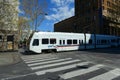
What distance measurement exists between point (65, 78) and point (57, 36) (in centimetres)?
2024

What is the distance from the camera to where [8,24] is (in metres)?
31.4

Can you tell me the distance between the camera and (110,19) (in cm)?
6869

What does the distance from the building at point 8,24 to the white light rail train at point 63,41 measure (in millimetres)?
6346

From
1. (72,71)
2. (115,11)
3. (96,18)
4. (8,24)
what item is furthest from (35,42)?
(115,11)

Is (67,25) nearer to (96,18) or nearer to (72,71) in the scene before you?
(96,18)

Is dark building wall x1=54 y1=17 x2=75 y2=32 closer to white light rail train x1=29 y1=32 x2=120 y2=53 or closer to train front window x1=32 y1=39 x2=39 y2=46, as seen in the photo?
white light rail train x1=29 y1=32 x2=120 y2=53

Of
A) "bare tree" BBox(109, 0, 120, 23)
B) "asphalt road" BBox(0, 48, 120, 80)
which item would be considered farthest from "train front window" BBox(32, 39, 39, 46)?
"bare tree" BBox(109, 0, 120, 23)

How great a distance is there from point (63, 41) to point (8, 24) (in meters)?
9.08

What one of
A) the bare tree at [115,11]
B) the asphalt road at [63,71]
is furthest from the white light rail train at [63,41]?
the bare tree at [115,11]

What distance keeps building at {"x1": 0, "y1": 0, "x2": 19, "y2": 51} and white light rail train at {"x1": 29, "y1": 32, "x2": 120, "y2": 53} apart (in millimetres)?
6346

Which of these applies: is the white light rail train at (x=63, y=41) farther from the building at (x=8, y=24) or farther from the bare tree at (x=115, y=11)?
the bare tree at (x=115, y=11)

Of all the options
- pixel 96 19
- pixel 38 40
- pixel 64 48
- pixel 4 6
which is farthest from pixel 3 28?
pixel 96 19

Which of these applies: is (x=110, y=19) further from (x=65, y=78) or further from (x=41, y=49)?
(x=65, y=78)

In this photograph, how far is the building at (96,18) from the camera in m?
66.0
